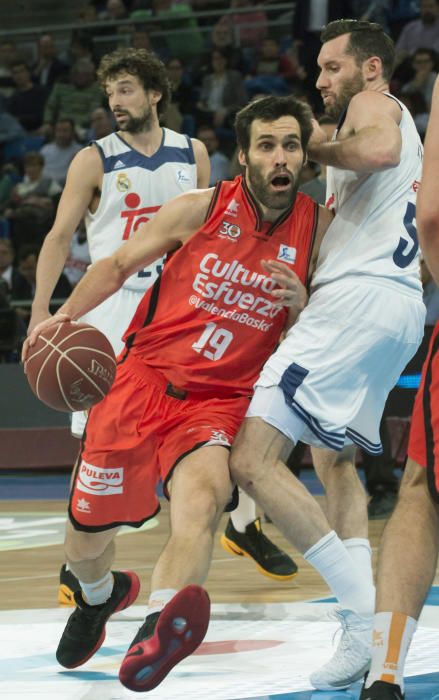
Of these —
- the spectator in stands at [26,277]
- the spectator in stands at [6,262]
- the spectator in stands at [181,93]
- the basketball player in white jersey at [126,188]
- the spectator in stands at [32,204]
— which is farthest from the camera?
the spectator in stands at [181,93]

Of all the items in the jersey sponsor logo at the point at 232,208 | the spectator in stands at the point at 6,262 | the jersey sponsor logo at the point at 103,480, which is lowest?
the spectator in stands at the point at 6,262

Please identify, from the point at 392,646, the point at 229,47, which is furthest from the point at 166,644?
the point at 229,47

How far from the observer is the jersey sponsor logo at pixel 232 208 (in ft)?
12.8

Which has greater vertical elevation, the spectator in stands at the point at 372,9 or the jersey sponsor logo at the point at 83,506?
the jersey sponsor logo at the point at 83,506

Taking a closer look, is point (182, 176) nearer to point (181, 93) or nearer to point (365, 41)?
point (365, 41)

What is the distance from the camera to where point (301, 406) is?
3830mm

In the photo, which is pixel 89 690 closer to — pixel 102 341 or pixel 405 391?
pixel 102 341

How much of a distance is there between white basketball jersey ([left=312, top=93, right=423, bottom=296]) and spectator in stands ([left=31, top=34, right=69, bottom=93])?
35.6 feet

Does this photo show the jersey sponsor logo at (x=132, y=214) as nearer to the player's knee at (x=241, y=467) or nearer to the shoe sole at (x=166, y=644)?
the player's knee at (x=241, y=467)

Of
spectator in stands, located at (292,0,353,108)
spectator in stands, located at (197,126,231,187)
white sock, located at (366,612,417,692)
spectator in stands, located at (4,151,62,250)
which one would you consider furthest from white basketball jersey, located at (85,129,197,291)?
spectator in stands, located at (4,151,62,250)

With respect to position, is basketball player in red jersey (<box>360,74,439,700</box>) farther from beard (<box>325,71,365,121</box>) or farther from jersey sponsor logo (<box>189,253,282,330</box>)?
beard (<box>325,71,365,121</box>)

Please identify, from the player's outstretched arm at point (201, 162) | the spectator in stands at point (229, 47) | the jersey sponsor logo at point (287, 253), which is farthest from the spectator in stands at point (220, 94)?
A: the jersey sponsor logo at point (287, 253)

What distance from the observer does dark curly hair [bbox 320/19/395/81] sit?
4234 mm

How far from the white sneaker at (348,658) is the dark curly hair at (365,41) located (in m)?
1.84
